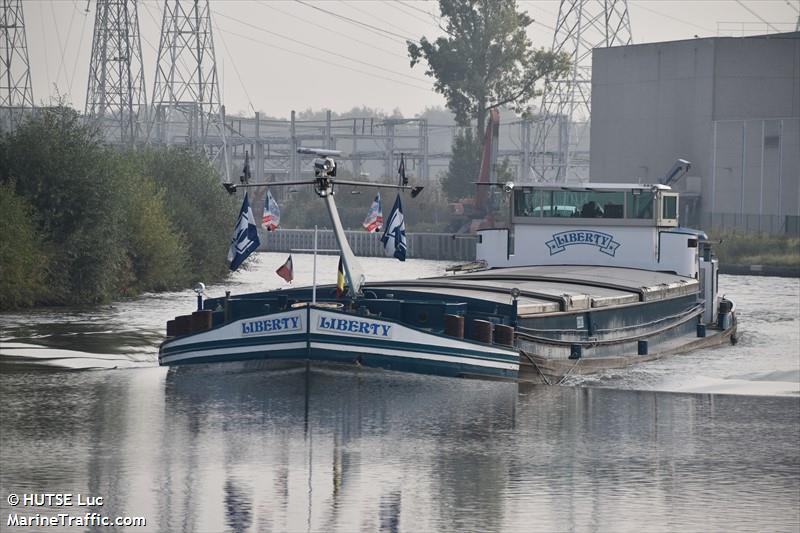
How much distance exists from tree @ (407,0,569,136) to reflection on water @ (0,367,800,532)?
89.6 metres

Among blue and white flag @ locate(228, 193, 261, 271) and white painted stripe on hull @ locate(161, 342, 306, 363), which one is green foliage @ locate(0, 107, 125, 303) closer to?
white painted stripe on hull @ locate(161, 342, 306, 363)

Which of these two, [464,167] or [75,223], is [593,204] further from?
[464,167]

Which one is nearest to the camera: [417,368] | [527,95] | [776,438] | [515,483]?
[515,483]

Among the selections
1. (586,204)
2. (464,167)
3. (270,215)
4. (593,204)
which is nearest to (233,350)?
(270,215)

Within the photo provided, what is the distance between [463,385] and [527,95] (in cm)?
9367

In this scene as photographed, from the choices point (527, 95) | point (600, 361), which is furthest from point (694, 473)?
point (527, 95)

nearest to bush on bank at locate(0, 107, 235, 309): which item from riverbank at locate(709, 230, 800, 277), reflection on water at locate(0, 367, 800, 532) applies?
reflection on water at locate(0, 367, 800, 532)

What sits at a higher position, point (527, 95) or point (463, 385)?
point (527, 95)

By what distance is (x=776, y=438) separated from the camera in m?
25.4

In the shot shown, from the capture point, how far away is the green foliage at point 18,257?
4912 cm

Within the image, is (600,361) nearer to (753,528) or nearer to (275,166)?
(753,528)

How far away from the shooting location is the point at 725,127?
9544 centimetres

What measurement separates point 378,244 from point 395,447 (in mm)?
85398

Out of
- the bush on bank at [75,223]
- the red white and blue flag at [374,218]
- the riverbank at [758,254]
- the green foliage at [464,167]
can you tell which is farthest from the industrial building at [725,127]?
the red white and blue flag at [374,218]
